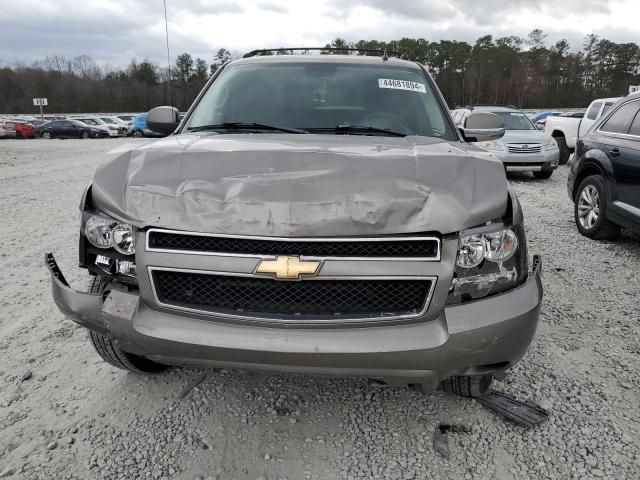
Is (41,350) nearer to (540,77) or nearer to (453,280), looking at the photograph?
(453,280)

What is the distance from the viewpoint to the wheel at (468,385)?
95.0 inches

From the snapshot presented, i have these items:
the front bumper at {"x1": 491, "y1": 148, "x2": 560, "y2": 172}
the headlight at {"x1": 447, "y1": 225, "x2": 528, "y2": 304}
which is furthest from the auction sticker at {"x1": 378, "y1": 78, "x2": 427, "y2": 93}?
the front bumper at {"x1": 491, "y1": 148, "x2": 560, "y2": 172}

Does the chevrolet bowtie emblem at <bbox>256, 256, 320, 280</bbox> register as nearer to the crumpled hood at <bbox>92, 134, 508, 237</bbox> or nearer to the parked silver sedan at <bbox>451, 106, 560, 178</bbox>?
the crumpled hood at <bbox>92, 134, 508, 237</bbox>

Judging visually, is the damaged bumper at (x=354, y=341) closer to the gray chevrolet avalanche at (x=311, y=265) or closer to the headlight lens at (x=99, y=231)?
the gray chevrolet avalanche at (x=311, y=265)

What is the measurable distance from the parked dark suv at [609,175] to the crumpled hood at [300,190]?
12.4 ft

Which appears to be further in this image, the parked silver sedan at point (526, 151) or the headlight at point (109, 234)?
the parked silver sedan at point (526, 151)

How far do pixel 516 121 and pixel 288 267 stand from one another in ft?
37.9

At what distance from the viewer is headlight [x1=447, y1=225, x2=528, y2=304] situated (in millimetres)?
1945

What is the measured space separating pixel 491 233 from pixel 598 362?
1683 millimetres

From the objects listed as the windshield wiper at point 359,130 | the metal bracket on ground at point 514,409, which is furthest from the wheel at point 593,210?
the metal bracket on ground at point 514,409

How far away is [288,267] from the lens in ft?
6.15

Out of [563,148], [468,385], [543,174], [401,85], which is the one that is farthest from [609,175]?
[563,148]

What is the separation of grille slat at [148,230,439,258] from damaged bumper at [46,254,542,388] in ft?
0.88

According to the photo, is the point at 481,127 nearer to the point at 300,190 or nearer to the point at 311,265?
the point at 300,190
